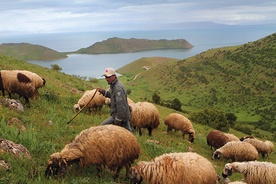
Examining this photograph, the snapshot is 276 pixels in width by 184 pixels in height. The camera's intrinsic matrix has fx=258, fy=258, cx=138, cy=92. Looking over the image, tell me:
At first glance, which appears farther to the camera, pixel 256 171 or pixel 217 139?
pixel 217 139

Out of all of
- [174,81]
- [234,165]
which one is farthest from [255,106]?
[234,165]

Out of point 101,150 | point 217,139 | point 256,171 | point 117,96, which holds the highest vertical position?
point 117,96

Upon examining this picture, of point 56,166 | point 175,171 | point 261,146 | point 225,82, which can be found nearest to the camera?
point 56,166

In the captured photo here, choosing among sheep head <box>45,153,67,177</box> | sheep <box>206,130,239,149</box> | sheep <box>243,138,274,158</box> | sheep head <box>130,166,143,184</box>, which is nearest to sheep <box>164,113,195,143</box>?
sheep <box>206,130,239,149</box>

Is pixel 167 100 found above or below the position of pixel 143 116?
below

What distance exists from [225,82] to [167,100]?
25.5 metres

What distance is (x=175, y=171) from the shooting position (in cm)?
674

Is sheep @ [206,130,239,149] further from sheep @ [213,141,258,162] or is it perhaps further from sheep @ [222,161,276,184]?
sheep @ [222,161,276,184]

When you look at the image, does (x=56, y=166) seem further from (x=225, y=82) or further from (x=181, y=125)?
(x=225, y=82)

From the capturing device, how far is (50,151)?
761cm

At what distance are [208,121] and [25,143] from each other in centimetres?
3075

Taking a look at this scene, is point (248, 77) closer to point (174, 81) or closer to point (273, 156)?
point (174, 81)

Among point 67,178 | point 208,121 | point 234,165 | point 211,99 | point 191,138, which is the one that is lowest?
point 211,99

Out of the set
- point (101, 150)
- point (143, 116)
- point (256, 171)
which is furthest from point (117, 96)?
point (256, 171)
